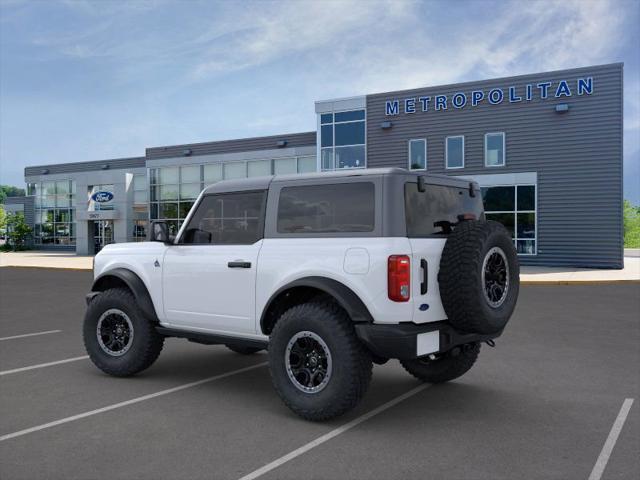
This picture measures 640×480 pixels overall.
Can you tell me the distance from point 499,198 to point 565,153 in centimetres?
324

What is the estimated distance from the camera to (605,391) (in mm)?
5980

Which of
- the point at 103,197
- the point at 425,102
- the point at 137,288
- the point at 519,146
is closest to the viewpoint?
the point at 137,288

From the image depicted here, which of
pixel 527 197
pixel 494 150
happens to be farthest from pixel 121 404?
pixel 494 150

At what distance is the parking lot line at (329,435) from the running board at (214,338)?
1.05 metres

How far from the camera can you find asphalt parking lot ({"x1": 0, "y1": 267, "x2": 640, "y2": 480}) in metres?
4.08

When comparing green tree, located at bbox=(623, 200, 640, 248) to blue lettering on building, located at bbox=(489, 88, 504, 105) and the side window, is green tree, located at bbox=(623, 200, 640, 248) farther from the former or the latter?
the side window

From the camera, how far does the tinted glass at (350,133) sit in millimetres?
29609

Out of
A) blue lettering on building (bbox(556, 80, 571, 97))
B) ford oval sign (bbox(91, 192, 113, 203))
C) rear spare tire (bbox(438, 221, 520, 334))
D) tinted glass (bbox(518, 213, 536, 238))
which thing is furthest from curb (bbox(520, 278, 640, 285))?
ford oval sign (bbox(91, 192, 113, 203))

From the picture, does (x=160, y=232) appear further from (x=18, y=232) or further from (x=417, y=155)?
(x=18, y=232)

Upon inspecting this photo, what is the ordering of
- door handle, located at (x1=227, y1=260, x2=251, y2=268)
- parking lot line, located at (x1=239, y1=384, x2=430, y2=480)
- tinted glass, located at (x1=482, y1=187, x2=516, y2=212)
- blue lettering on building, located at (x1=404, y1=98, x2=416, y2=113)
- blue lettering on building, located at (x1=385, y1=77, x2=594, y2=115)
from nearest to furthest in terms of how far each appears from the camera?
parking lot line, located at (x1=239, y1=384, x2=430, y2=480)
door handle, located at (x1=227, y1=260, x2=251, y2=268)
blue lettering on building, located at (x1=385, y1=77, x2=594, y2=115)
tinted glass, located at (x1=482, y1=187, x2=516, y2=212)
blue lettering on building, located at (x1=404, y1=98, x2=416, y2=113)

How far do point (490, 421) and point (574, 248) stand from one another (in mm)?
22062

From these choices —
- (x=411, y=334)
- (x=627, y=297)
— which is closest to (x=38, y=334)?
(x=411, y=334)

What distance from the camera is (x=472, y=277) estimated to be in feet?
16.2

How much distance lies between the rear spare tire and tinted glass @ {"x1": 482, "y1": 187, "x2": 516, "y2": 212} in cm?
2193
